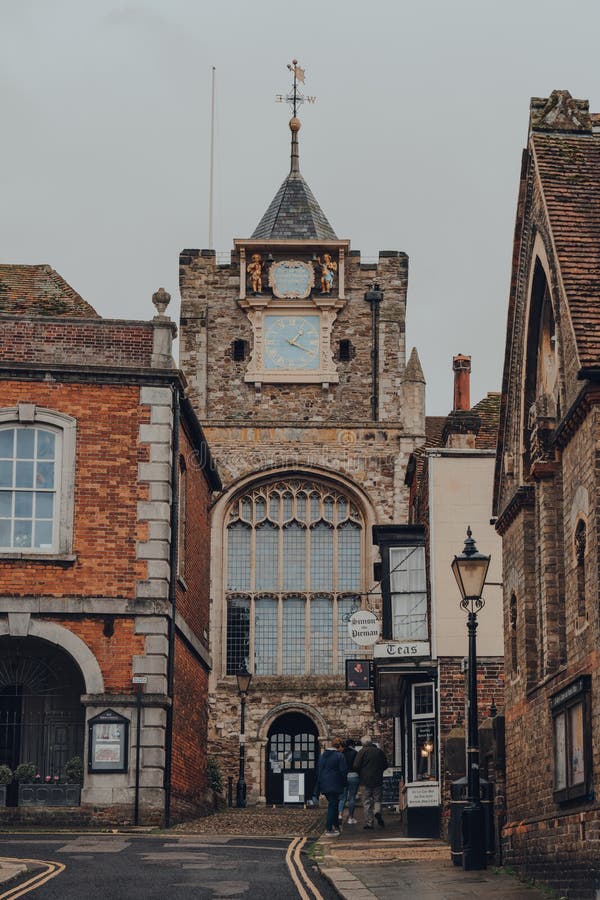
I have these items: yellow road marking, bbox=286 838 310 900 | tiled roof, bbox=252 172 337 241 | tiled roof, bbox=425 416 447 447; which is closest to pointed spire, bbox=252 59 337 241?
tiled roof, bbox=252 172 337 241

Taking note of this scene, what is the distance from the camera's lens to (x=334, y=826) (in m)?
25.2

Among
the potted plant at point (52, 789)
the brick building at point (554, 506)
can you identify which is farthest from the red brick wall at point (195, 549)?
the brick building at point (554, 506)

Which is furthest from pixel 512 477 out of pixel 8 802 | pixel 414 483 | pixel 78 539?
pixel 414 483

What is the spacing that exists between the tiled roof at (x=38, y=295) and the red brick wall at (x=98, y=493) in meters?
1.86

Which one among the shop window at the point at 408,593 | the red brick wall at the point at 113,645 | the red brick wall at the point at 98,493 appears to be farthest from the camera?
the shop window at the point at 408,593

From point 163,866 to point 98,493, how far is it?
9.77 m

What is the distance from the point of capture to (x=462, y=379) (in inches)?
1790

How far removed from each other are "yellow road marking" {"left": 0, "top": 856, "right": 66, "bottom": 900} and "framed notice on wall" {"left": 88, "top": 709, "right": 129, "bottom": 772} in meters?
6.53

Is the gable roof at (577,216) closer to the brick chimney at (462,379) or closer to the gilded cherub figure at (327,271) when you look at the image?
the brick chimney at (462,379)

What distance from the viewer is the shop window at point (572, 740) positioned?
49.7 ft

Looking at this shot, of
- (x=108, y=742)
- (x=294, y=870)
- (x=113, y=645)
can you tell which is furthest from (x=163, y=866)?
(x=113, y=645)

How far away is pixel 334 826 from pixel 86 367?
28.4 feet

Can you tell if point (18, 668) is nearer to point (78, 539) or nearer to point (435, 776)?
point (78, 539)

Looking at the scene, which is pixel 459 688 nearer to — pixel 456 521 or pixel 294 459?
pixel 456 521
